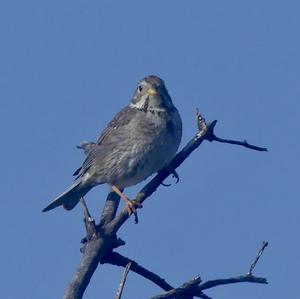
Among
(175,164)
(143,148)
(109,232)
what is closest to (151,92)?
(143,148)

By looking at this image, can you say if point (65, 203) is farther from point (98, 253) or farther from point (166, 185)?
point (98, 253)

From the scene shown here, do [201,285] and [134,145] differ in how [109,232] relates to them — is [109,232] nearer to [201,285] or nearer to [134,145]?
[201,285]

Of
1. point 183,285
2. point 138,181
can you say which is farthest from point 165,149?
point 183,285

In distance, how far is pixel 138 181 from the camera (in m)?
10.2

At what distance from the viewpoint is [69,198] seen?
10219 mm

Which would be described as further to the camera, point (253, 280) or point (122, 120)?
point (122, 120)

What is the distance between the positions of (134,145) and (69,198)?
95cm

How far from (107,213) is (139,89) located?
332 cm

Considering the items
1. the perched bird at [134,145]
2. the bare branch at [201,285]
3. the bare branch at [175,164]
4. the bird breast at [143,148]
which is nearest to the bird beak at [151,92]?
the perched bird at [134,145]

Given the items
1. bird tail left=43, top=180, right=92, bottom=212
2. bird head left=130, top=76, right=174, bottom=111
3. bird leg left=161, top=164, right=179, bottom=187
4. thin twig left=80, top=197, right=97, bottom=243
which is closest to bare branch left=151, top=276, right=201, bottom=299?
thin twig left=80, top=197, right=97, bottom=243

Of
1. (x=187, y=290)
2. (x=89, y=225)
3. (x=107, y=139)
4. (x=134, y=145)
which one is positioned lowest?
(x=187, y=290)

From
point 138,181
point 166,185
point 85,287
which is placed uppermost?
point 138,181

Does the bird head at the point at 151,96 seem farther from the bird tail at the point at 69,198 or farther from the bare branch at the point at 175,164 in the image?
the bare branch at the point at 175,164

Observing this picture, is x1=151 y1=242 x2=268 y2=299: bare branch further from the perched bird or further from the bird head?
the bird head
